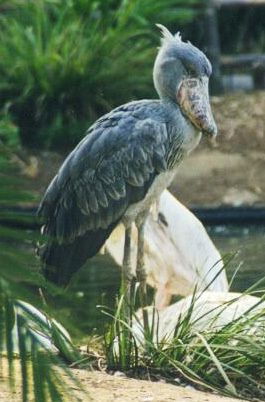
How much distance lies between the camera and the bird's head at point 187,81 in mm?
6281

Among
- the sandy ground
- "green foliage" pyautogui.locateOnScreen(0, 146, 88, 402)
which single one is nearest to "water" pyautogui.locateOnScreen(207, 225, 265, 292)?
the sandy ground

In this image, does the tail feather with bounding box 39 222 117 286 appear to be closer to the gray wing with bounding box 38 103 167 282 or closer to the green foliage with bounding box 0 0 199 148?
the gray wing with bounding box 38 103 167 282

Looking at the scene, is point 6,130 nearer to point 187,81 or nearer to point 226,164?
point 187,81

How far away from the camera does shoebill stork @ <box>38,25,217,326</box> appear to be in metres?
6.07

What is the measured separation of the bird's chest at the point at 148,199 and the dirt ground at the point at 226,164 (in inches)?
202

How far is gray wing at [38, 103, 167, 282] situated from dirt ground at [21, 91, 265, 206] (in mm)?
5118

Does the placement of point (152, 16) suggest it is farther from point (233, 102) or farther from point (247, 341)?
point (247, 341)

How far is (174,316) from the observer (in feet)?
18.7

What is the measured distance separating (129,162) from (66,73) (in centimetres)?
717

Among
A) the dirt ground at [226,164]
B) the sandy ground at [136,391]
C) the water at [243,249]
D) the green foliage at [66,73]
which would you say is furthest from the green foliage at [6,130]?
the green foliage at [66,73]

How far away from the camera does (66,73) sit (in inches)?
521

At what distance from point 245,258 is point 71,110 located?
445 cm

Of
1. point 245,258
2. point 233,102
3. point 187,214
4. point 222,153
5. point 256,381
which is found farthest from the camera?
point 233,102

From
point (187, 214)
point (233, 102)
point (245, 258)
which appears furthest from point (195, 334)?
point (233, 102)
